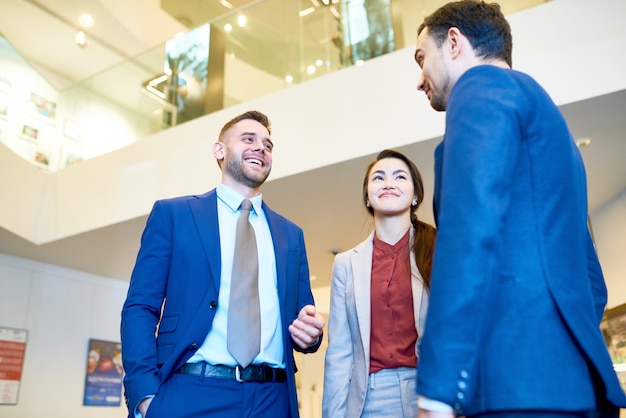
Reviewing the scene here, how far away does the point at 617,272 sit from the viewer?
5273 millimetres

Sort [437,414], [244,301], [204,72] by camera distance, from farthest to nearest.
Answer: [204,72] < [244,301] < [437,414]

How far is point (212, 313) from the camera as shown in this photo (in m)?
1.68

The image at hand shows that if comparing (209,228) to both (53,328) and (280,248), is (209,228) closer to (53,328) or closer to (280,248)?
(280,248)

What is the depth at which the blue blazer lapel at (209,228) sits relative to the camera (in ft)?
5.79

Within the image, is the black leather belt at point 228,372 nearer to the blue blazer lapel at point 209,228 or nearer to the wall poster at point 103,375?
the blue blazer lapel at point 209,228

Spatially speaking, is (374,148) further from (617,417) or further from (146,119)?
(617,417)

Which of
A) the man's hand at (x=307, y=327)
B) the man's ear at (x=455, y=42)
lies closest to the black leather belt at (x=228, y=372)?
the man's hand at (x=307, y=327)

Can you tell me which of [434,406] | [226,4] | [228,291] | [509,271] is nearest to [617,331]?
[228,291]

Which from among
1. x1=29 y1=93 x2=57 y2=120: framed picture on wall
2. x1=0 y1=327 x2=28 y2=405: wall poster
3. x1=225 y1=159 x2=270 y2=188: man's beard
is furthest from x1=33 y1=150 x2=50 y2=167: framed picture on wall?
x1=225 y1=159 x2=270 y2=188: man's beard

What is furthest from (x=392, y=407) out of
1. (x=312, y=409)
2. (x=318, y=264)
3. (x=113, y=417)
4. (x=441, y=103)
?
(x=312, y=409)

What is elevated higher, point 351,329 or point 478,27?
point 478,27

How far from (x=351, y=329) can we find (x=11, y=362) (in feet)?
19.1

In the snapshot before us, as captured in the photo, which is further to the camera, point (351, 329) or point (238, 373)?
point (351, 329)

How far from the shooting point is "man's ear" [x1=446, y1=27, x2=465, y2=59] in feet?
3.84
